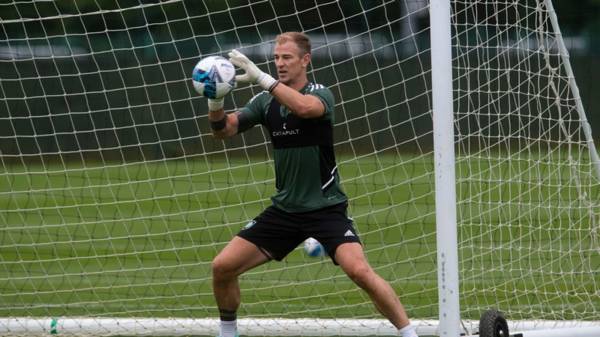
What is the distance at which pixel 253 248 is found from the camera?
283 inches

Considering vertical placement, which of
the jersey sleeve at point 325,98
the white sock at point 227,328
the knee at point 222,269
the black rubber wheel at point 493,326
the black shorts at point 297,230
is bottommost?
the black rubber wheel at point 493,326

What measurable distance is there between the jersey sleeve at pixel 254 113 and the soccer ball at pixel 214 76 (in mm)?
511

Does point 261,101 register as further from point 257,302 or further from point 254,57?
point 254,57

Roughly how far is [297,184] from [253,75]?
655 millimetres

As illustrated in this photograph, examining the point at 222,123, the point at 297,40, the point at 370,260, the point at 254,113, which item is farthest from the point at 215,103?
the point at 370,260

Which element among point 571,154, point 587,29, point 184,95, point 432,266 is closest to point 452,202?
point 571,154

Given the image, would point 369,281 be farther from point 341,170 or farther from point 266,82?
point 341,170

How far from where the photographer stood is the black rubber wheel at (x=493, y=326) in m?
7.08

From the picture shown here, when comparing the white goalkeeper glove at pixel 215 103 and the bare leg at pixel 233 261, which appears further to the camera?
the bare leg at pixel 233 261

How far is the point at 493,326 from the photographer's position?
7.09m

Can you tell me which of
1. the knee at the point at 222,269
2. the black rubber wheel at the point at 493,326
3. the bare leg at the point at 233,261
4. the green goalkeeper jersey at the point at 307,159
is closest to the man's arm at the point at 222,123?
the green goalkeeper jersey at the point at 307,159

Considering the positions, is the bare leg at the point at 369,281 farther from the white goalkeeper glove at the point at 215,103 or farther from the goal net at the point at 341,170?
the goal net at the point at 341,170

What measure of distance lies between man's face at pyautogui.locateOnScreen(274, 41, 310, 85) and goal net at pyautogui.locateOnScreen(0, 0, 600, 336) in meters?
1.05

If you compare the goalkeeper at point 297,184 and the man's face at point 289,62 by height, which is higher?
the man's face at point 289,62
